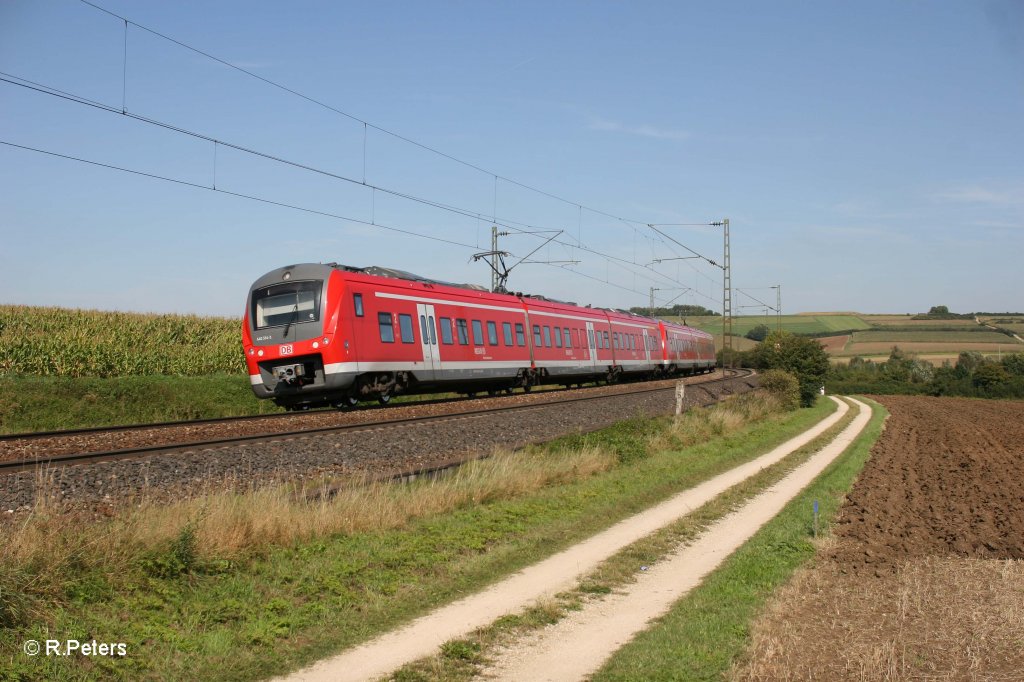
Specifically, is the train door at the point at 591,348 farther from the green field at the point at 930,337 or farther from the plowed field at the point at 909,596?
the green field at the point at 930,337

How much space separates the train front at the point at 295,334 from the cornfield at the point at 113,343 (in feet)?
33.5

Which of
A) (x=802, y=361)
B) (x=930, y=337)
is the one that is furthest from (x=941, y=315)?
(x=802, y=361)

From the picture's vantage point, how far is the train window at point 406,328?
2347 cm

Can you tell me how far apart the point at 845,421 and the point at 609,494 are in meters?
31.2

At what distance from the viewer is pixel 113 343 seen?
3059cm

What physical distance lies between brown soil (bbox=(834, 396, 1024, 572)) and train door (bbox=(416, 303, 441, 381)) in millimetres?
11605

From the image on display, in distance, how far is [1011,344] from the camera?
122375mm

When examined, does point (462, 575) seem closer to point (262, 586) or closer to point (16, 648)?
point (262, 586)

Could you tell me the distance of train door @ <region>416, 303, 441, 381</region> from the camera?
2460 centimetres

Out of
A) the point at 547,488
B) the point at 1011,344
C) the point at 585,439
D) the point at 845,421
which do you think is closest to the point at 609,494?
the point at 547,488

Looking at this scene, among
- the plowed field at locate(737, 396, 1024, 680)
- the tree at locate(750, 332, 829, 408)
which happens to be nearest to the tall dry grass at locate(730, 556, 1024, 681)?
the plowed field at locate(737, 396, 1024, 680)

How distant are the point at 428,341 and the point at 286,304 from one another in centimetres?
478

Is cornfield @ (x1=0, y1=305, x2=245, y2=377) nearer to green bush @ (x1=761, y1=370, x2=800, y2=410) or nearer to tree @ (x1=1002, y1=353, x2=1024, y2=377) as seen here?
green bush @ (x1=761, y1=370, x2=800, y2=410)

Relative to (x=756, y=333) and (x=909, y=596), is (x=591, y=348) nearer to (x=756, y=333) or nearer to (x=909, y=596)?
(x=909, y=596)
